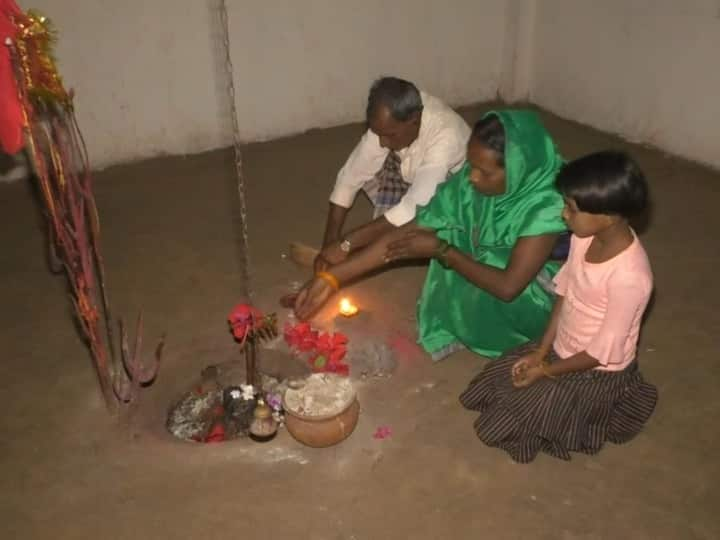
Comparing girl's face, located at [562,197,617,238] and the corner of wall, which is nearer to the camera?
girl's face, located at [562,197,617,238]

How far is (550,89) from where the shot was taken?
242 inches

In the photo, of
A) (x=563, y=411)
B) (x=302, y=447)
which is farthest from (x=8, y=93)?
Result: (x=563, y=411)

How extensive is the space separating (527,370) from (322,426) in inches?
31.4

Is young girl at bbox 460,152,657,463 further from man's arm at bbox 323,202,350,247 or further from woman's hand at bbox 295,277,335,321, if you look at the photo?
→ man's arm at bbox 323,202,350,247

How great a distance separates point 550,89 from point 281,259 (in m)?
3.25

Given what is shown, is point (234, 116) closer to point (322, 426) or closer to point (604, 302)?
point (322, 426)

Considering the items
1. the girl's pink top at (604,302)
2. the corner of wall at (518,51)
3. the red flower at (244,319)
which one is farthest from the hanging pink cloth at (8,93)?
the corner of wall at (518,51)

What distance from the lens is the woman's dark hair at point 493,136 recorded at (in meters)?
2.71

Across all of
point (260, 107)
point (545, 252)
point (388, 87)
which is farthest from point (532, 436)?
point (260, 107)

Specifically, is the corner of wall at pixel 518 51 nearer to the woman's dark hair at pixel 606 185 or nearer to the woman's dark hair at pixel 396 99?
the woman's dark hair at pixel 396 99

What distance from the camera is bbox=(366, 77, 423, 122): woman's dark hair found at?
3191 mm

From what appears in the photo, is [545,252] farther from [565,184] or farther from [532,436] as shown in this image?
[532,436]

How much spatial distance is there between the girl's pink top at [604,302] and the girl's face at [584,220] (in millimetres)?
117

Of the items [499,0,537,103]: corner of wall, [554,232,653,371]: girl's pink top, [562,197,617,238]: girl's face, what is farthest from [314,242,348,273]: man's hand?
[499,0,537,103]: corner of wall
